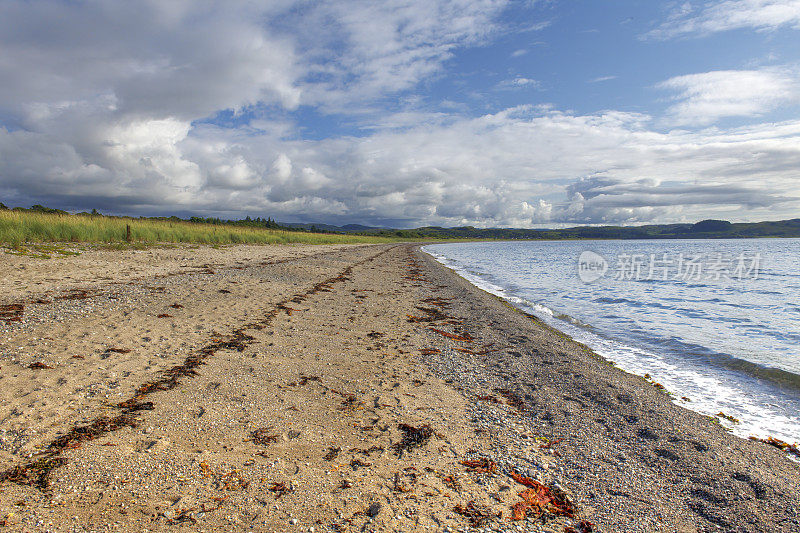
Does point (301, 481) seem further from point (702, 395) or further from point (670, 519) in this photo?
point (702, 395)

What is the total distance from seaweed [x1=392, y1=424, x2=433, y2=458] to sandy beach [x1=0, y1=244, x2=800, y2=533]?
35mm

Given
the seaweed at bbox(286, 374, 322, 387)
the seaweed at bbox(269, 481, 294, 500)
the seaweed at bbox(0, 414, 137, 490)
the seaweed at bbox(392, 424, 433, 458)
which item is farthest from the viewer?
the seaweed at bbox(286, 374, 322, 387)

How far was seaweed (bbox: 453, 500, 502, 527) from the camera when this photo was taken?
3.25 m

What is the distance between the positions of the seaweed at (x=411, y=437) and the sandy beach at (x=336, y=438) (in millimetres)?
35

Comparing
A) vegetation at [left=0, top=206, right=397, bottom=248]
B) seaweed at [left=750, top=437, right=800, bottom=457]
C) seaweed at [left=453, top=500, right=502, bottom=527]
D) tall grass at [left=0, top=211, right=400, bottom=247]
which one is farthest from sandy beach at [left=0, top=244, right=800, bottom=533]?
tall grass at [left=0, top=211, right=400, bottom=247]

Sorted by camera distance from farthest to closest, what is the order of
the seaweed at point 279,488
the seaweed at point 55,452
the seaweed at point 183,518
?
1. the seaweed at point 279,488
2. the seaweed at point 55,452
3. the seaweed at point 183,518

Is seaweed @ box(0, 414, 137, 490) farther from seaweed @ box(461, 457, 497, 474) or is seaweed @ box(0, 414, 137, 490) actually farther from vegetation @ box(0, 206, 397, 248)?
vegetation @ box(0, 206, 397, 248)

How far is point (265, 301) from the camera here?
38.7 ft

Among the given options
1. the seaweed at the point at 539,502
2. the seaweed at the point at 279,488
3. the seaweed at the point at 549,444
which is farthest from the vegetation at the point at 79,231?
the seaweed at the point at 539,502

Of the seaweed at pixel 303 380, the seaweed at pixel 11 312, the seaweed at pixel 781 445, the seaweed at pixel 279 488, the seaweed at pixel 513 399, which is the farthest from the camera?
the seaweed at pixel 11 312

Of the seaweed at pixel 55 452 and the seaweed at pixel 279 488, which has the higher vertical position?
the seaweed at pixel 55 452

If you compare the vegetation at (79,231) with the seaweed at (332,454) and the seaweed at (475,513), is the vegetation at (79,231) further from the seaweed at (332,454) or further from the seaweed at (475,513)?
the seaweed at (475,513)

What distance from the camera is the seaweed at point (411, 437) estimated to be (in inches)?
173

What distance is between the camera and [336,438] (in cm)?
448
